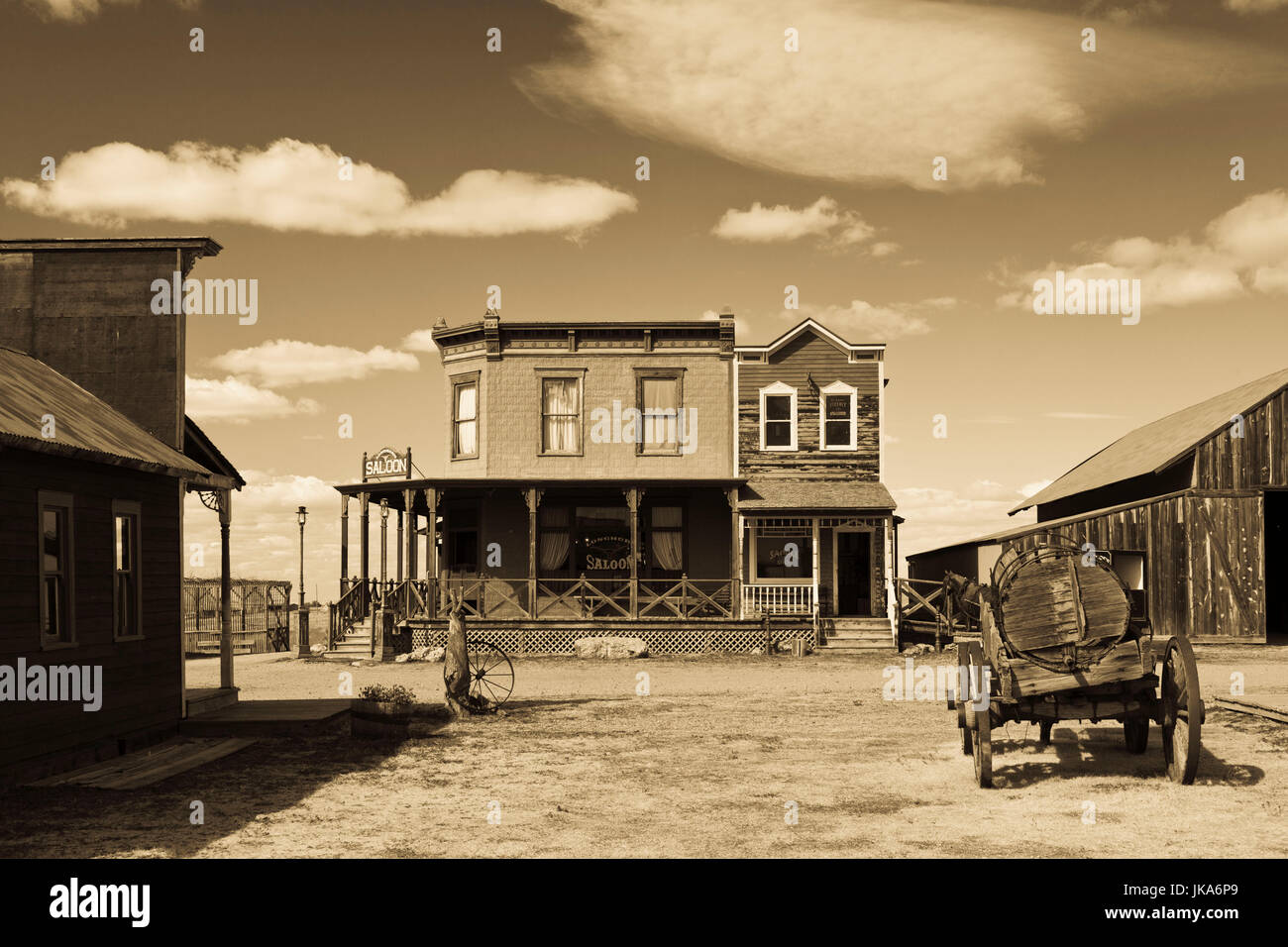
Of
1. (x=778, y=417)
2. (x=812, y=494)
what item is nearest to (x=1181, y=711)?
(x=812, y=494)

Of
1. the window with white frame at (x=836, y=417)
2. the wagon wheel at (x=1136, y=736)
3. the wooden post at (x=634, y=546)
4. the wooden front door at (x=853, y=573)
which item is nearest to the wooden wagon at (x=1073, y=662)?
Result: the wagon wheel at (x=1136, y=736)

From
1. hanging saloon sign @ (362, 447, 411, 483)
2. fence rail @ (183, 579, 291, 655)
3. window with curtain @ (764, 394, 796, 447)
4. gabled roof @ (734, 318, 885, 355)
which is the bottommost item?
fence rail @ (183, 579, 291, 655)

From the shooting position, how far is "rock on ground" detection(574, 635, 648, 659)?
28.7 m

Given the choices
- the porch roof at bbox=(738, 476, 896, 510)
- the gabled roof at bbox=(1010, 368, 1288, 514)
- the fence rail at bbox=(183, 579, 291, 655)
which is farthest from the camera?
the fence rail at bbox=(183, 579, 291, 655)

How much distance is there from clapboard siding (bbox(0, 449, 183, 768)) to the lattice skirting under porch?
13.3 m

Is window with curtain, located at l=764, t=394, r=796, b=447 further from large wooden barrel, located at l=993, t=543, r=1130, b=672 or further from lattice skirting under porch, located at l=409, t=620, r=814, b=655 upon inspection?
large wooden barrel, located at l=993, t=543, r=1130, b=672

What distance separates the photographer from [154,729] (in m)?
15.2

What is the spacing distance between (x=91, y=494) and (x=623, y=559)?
19008mm

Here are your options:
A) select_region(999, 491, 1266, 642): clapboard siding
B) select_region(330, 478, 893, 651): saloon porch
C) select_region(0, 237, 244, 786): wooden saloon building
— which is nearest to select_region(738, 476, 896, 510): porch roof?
select_region(330, 478, 893, 651): saloon porch

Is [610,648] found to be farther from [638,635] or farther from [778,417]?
[778,417]

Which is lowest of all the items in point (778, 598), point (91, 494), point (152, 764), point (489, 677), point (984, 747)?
point (489, 677)

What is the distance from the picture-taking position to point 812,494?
3067 centimetres
